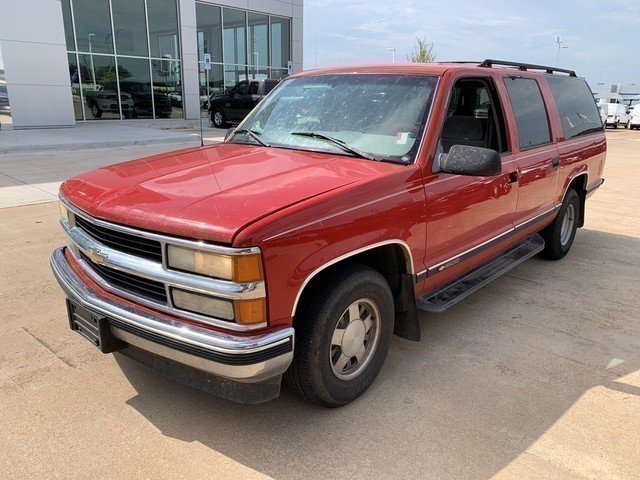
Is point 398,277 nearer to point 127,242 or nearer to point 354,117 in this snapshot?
point 354,117

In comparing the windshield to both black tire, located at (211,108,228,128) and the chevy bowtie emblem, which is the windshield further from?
black tire, located at (211,108,228,128)

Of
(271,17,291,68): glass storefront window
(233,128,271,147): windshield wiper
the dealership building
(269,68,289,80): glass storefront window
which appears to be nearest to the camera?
(233,128,271,147): windshield wiper

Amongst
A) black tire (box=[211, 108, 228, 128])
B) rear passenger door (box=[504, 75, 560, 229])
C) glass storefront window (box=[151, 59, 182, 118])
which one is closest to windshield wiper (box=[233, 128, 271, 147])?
rear passenger door (box=[504, 75, 560, 229])

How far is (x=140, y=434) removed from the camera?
8.84 feet

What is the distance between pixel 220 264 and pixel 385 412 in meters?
1.34

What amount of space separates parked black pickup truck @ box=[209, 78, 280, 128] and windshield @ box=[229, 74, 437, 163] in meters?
15.3

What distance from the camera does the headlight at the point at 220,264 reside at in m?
2.22

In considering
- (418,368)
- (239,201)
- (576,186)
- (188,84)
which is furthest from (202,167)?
(188,84)

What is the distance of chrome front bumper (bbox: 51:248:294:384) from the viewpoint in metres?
2.28

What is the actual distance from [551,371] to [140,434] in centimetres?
251

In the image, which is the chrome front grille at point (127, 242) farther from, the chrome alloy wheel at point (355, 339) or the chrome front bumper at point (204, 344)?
the chrome alloy wheel at point (355, 339)

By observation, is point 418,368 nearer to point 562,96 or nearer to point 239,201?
point 239,201

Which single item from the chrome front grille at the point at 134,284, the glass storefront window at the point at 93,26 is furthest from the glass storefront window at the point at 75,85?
the chrome front grille at the point at 134,284

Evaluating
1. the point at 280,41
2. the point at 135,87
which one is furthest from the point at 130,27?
the point at 280,41
